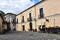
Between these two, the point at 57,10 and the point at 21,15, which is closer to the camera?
the point at 57,10

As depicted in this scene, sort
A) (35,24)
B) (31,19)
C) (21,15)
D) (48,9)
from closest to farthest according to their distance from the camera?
(48,9) < (35,24) < (31,19) < (21,15)

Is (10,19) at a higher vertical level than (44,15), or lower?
higher

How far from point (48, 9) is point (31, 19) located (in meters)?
8.24

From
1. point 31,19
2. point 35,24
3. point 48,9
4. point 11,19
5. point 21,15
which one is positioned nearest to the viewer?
point 48,9

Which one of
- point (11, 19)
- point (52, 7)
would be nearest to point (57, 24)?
point (52, 7)

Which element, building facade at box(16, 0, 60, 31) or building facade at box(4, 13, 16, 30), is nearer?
building facade at box(16, 0, 60, 31)

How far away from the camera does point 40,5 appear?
28.7 m

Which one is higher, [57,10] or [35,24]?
[57,10]

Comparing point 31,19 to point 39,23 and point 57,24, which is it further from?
point 57,24

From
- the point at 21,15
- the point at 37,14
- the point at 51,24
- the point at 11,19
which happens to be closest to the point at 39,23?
the point at 37,14

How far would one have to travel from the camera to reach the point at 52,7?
2477 centimetres

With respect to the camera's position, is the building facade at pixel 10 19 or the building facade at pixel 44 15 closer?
the building facade at pixel 44 15

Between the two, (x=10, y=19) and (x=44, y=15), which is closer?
(x=44, y=15)

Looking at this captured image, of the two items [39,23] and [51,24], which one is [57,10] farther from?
[39,23]
